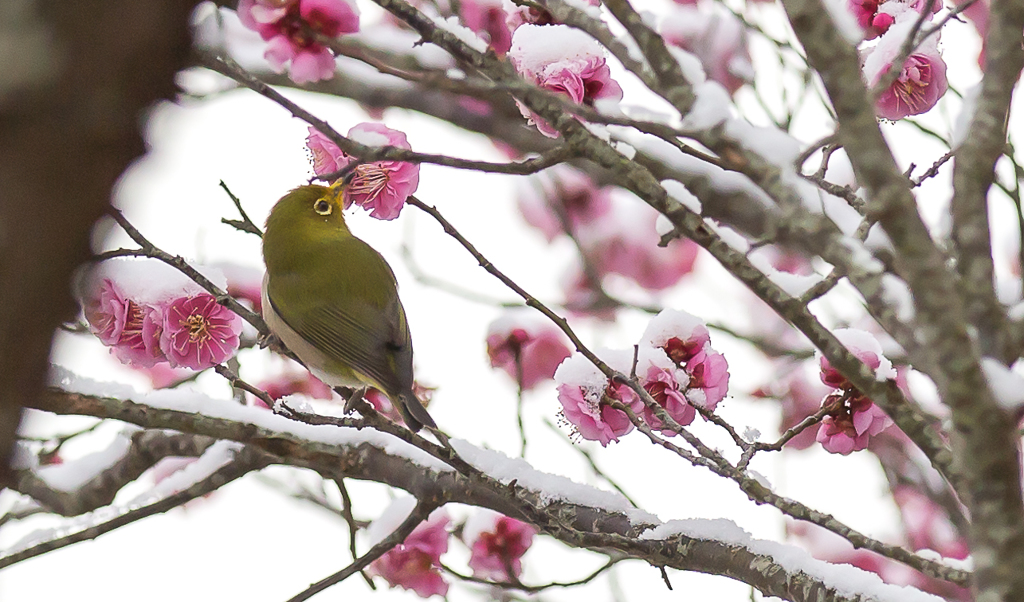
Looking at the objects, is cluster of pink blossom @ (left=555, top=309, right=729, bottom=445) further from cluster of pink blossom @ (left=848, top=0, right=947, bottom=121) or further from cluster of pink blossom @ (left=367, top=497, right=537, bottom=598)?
cluster of pink blossom @ (left=367, top=497, right=537, bottom=598)

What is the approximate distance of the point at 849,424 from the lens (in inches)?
86.7

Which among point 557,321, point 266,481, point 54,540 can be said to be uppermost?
point 266,481

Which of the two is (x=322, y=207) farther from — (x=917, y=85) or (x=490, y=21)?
(x=917, y=85)

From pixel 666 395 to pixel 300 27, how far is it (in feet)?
3.56

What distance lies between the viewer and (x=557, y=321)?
1.95m

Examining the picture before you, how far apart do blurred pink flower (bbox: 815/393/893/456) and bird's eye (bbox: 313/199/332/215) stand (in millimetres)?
2339

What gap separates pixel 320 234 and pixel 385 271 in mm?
305

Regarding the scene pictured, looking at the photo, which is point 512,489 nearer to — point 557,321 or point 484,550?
point 557,321

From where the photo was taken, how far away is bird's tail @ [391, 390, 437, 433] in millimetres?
2939

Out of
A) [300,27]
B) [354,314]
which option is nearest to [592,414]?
[300,27]

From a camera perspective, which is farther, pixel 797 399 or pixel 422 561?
pixel 797 399

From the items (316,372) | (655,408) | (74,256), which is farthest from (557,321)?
(316,372)

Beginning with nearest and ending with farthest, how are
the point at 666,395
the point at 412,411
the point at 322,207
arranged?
the point at 666,395 < the point at 412,411 < the point at 322,207

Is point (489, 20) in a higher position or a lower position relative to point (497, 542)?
higher
